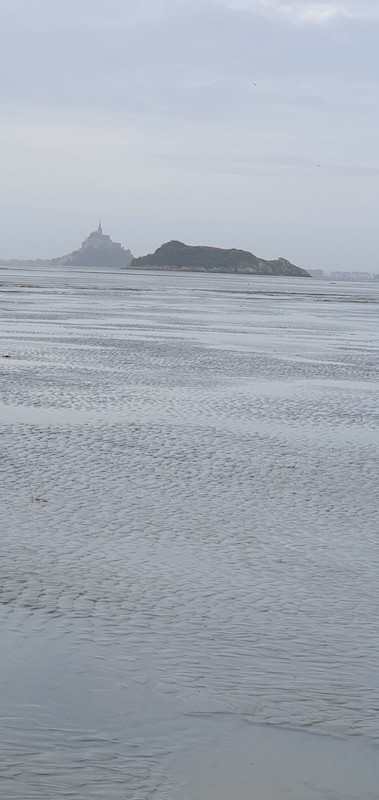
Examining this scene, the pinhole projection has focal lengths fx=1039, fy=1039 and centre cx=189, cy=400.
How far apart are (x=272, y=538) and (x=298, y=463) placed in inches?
171

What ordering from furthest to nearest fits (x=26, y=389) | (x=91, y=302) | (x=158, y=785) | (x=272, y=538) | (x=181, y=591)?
1. (x=91, y=302)
2. (x=26, y=389)
3. (x=272, y=538)
4. (x=181, y=591)
5. (x=158, y=785)

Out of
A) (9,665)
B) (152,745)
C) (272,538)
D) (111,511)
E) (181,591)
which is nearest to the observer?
(152,745)

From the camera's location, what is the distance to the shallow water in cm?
628

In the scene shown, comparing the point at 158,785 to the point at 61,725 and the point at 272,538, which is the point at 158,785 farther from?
the point at 272,538

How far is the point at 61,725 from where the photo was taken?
6598 mm

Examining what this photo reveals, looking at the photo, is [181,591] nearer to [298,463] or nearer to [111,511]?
[111,511]

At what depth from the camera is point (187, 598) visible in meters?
9.25

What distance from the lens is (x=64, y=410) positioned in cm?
1977

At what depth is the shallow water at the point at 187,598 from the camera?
20.6 ft

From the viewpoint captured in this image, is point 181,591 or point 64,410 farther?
point 64,410

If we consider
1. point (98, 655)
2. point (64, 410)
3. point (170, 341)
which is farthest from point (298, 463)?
point (170, 341)

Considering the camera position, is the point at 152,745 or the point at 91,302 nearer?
the point at 152,745

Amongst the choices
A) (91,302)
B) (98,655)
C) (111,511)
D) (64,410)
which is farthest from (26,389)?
(91,302)

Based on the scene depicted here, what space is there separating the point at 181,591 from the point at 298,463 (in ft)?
21.3
